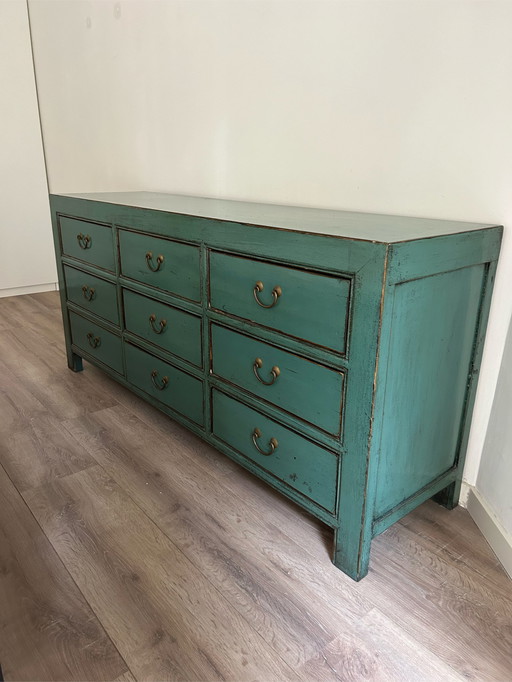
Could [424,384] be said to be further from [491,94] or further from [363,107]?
[363,107]

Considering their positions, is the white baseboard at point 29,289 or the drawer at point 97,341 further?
the white baseboard at point 29,289

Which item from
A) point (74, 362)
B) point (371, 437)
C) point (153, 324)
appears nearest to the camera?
point (371, 437)

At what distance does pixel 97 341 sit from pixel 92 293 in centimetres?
21

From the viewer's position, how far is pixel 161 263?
163 cm

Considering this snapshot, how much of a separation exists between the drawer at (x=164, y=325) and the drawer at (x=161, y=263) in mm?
71

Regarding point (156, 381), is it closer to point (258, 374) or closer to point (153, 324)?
point (153, 324)

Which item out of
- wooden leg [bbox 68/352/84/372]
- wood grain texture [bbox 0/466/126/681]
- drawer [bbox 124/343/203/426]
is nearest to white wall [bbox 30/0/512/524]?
drawer [bbox 124/343/203/426]

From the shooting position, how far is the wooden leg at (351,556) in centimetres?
121

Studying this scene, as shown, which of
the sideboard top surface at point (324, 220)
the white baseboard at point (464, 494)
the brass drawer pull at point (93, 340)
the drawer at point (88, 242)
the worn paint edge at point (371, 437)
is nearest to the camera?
the worn paint edge at point (371, 437)

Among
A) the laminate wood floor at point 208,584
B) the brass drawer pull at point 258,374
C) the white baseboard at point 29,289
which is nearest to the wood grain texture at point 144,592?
the laminate wood floor at point 208,584

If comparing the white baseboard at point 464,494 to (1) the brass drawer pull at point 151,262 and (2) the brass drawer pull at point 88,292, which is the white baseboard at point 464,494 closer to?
(1) the brass drawer pull at point 151,262

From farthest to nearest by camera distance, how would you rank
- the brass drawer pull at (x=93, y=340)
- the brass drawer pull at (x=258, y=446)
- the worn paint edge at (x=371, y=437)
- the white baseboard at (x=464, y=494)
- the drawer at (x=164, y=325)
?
the brass drawer pull at (x=93, y=340) → the drawer at (x=164, y=325) → the white baseboard at (x=464, y=494) → the brass drawer pull at (x=258, y=446) → the worn paint edge at (x=371, y=437)

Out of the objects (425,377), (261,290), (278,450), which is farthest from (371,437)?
(261,290)

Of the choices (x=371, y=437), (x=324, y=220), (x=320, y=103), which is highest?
(x=320, y=103)
